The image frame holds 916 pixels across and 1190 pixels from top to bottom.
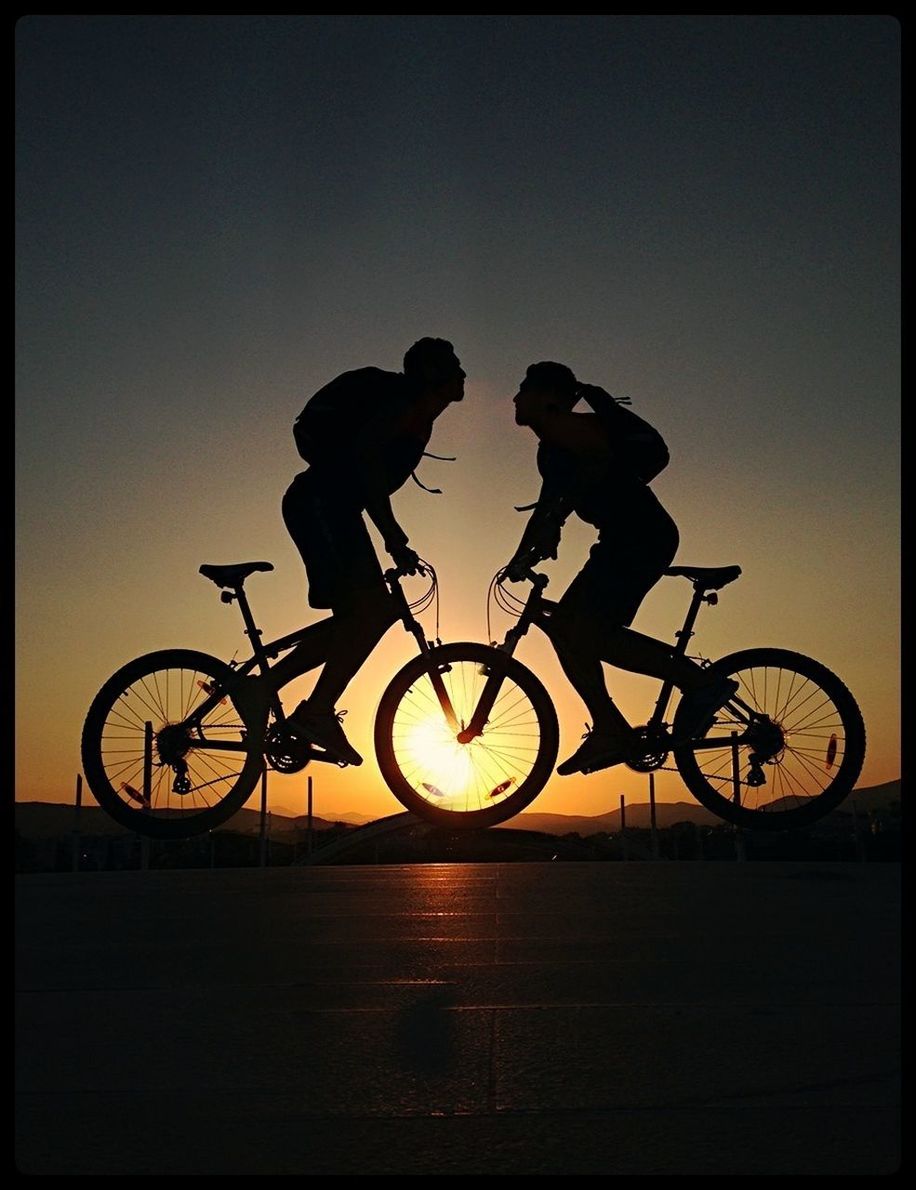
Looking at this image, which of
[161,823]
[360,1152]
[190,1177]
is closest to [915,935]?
[360,1152]

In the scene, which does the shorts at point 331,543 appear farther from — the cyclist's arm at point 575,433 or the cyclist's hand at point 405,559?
the cyclist's arm at point 575,433

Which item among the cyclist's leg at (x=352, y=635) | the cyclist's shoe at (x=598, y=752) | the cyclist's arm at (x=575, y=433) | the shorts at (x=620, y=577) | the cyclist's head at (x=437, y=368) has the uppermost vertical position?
the cyclist's head at (x=437, y=368)

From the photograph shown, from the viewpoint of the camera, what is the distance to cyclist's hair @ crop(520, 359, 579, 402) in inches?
278

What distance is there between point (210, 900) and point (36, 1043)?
4.69 m

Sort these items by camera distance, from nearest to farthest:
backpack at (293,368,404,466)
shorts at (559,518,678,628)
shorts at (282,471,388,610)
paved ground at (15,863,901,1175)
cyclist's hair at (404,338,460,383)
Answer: paved ground at (15,863,901,1175)
cyclist's hair at (404,338,460,383)
backpack at (293,368,404,466)
shorts at (282,471,388,610)
shorts at (559,518,678,628)

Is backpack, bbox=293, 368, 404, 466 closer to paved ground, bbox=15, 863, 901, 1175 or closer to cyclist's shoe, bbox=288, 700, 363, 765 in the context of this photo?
cyclist's shoe, bbox=288, 700, 363, 765

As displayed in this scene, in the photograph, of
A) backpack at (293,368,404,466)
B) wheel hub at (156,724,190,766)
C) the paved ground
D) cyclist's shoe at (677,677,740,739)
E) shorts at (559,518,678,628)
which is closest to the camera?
the paved ground

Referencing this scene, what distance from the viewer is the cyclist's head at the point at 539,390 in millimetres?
7052

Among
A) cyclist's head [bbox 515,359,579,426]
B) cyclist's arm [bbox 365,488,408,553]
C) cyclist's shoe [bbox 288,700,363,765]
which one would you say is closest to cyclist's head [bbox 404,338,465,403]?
cyclist's head [bbox 515,359,579,426]

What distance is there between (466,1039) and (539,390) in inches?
132

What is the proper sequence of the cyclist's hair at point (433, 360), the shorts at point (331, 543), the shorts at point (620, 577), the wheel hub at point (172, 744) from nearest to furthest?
the cyclist's hair at point (433, 360) < the shorts at point (331, 543) < the shorts at point (620, 577) < the wheel hub at point (172, 744)

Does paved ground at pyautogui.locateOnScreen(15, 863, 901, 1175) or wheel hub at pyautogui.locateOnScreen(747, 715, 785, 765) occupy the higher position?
wheel hub at pyautogui.locateOnScreen(747, 715, 785, 765)

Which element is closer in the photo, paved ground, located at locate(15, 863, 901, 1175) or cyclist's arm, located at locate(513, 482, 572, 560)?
paved ground, located at locate(15, 863, 901, 1175)

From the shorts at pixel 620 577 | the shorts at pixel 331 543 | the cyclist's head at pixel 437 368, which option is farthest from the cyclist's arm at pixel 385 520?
the shorts at pixel 620 577
